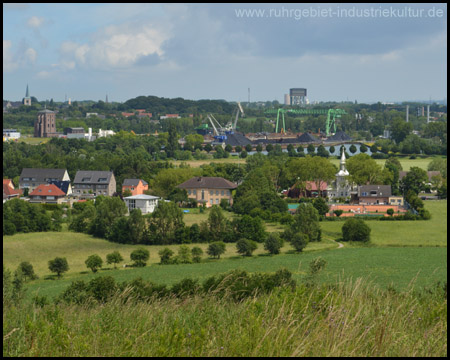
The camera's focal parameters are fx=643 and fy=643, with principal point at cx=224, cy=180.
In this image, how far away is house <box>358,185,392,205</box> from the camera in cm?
2534

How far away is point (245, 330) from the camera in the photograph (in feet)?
10.3

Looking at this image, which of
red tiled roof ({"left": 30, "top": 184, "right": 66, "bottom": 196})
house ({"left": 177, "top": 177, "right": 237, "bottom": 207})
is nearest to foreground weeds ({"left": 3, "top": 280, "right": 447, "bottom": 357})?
house ({"left": 177, "top": 177, "right": 237, "bottom": 207})

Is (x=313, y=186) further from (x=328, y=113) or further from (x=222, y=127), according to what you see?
(x=328, y=113)

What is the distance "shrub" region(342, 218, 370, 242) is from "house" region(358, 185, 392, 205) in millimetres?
7182

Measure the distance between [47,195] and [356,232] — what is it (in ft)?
44.0

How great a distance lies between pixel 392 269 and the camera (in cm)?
1374

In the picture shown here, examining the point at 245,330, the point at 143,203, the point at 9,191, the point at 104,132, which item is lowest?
the point at 143,203

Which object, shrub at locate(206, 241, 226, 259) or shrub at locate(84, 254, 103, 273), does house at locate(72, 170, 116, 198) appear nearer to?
shrub at locate(206, 241, 226, 259)

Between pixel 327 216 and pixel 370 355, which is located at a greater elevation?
pixel 370 355

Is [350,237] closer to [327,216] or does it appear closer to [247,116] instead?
[327,216]

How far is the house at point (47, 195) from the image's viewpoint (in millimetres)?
25719

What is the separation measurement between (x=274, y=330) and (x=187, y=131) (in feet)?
211

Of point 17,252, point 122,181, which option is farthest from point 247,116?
point 17,252

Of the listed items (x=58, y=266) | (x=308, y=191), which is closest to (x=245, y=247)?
(x=58, y=266)
